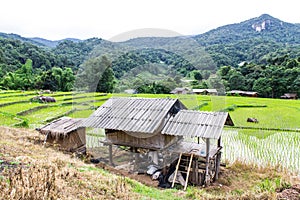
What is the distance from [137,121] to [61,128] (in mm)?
3486

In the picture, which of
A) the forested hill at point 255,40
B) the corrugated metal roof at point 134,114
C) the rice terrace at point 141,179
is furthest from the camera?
the forested hill at point 255,40

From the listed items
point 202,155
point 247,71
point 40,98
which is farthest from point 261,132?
point 247,71

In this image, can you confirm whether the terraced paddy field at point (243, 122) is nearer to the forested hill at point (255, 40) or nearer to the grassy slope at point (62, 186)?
the grassy slope at point (62, 186)

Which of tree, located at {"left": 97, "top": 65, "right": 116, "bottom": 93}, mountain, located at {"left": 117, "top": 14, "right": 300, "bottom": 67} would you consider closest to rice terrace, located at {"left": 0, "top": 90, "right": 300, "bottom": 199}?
tree, located at {"left": 97, "top": 65, "right": 116, "bottom": 93}

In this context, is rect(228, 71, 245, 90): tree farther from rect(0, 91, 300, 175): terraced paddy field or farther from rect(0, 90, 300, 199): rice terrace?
rect(0, 90, 300, 199): rice terrace

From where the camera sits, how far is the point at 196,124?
827 centimetres

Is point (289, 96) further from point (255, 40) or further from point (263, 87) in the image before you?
point (255, 40)

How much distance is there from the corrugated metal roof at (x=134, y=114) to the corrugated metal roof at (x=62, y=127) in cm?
102

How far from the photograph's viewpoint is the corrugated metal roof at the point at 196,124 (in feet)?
25.9

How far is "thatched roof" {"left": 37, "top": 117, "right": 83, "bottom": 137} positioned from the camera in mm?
9938

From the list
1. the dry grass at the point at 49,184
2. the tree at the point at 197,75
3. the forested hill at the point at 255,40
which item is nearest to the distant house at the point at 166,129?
the tree at the point at 197,75

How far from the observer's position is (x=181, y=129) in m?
8.20

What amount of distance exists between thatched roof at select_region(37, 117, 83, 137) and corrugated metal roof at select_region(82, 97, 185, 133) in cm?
102

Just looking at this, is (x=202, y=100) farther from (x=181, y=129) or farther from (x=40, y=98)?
(x=40, y=98)
